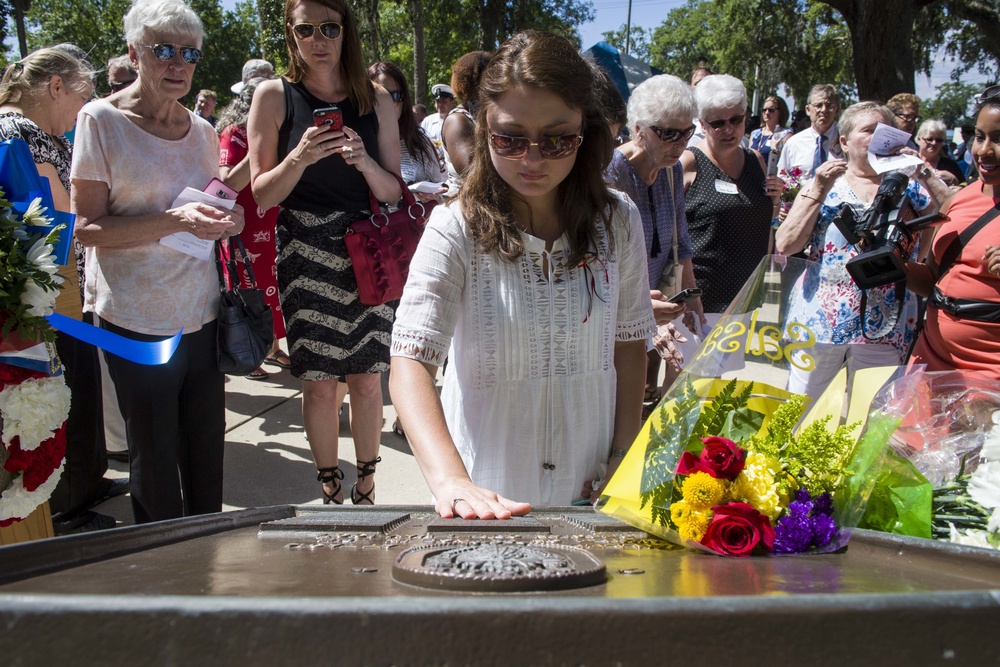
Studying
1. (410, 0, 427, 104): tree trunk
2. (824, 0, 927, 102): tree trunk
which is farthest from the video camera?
(410, 0, 427, 104): tree trunk

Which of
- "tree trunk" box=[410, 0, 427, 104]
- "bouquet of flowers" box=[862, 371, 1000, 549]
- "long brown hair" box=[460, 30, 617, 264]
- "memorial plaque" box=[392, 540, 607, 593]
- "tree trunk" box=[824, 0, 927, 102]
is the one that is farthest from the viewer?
"tree trunk" box=[410, 0, 427, 104]

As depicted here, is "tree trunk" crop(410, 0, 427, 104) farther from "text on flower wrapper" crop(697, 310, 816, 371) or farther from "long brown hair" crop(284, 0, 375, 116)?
"text on flower wrapper" crop(697, 310, 816, 371)

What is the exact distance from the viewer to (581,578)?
1084 millimetres

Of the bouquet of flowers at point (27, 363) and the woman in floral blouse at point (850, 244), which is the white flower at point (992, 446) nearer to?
the woman in floral blouse at point (850, 244)

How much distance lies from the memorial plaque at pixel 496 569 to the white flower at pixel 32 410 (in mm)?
2115

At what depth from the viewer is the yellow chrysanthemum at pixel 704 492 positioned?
1432 mm

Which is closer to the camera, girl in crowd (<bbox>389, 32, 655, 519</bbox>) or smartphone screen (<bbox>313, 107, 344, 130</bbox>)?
girl in crowd (<bbox>389, 32, 655, 519</bbox>)

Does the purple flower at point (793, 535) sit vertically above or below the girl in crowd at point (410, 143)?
below

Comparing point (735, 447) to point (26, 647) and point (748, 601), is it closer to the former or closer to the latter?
point (748, 601)

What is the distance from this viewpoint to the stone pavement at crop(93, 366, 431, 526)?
462 cm

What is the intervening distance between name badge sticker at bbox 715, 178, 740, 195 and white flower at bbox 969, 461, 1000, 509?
3.29 metres

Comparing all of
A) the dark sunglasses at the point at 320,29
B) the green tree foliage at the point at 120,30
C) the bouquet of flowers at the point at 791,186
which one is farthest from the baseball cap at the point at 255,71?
the green tree foliage at the point at 120,30

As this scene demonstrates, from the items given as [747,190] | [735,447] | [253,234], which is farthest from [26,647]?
[253,234]

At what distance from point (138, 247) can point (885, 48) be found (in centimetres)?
1519
